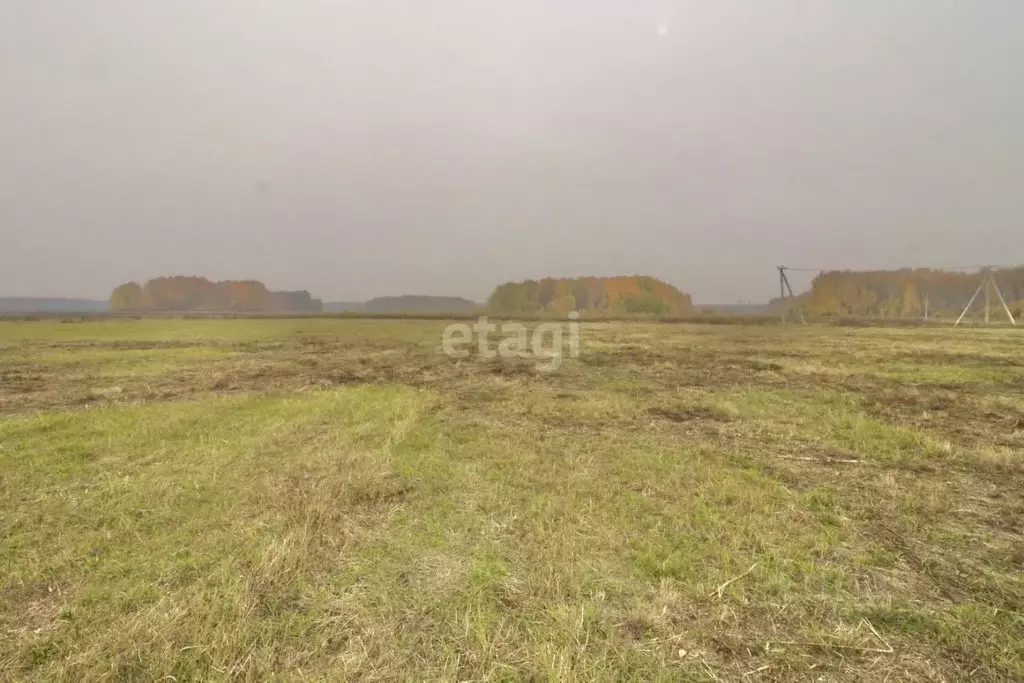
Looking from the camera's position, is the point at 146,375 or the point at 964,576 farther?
the point at 146,375

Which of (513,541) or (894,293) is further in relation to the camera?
(894,293)

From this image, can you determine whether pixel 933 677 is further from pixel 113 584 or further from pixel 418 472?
pixel 113 584

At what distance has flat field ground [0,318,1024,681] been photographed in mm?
3158

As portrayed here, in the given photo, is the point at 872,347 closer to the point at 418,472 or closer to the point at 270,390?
the point at 418,472

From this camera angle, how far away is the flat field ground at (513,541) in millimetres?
3158

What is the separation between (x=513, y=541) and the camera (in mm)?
4809

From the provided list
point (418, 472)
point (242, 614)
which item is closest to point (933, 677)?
point (242, 614)

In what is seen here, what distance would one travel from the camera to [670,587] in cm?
390

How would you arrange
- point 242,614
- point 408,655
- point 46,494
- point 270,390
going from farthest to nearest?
point 270,390 < point 46,494 < point 242,614 < point 408,655

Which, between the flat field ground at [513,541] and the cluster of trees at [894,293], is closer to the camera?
the flat field ground at [513,541]

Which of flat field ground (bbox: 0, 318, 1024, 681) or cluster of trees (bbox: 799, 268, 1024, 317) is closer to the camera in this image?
flat field ground (bbox: 0, 318, 1024, 681)

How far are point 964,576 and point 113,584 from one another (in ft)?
27.3

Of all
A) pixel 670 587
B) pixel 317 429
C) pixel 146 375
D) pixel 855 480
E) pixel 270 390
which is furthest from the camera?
pixel 146 375

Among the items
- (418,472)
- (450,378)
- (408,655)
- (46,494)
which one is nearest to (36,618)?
(408,655)
